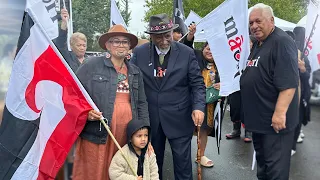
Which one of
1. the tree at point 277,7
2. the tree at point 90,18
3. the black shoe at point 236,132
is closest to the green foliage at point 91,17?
the tree at point 90,18

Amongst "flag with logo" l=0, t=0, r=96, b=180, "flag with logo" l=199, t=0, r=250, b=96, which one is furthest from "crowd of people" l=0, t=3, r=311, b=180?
"flag with logo" l=199, t=0, r=250, b=96

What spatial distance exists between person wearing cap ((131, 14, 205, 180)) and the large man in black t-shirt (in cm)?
50

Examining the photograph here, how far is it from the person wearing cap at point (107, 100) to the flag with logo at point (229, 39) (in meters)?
1.54

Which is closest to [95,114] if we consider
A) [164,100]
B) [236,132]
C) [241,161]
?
[164,100]

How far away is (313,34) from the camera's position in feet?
13.5

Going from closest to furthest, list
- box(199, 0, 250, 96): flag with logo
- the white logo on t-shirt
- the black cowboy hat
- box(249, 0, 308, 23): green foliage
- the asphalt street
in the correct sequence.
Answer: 1. the white logo on t-shirt
2. the black cowboy hat
3. box(199, 0, 250, 96): flag with logo
4. the asphalt street
5. box(249, 0, 308, 23): green foliage

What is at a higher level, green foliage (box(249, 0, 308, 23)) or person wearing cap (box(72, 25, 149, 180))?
green foliage (box(249, 0, 308, 23))

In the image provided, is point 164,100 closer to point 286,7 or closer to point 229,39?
point 229,39

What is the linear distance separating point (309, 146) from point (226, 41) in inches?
106

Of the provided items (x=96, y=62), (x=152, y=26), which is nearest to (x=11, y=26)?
(x=96, y=62)

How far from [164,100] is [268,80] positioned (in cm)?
100

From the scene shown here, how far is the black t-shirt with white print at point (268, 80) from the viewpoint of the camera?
291cm

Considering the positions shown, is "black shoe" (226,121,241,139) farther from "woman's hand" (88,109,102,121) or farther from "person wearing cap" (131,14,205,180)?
"woman's hand" (88,109,102,121)

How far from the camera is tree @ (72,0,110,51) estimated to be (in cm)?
2266
